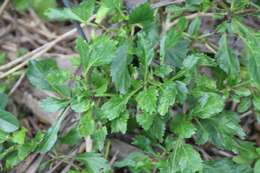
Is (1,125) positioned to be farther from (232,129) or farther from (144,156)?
(232,129)

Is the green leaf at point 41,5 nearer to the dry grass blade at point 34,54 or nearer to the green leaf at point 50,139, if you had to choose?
the dry grass blade at point 34,54

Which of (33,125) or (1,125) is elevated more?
(1,125)

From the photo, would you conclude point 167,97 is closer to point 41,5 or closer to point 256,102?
point 256,102

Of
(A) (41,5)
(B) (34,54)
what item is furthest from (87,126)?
(A) (41,5)

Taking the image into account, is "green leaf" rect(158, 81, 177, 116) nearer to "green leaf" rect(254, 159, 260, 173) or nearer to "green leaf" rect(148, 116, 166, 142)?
"green leaf" rect(148, 116, 166, 142)

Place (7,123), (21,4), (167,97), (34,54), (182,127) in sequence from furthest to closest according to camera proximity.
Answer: (21,4), (34,54), (7,123), (182,127), (167,97)

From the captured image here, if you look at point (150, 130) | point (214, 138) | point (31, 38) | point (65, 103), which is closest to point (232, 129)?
point (214, 138)
